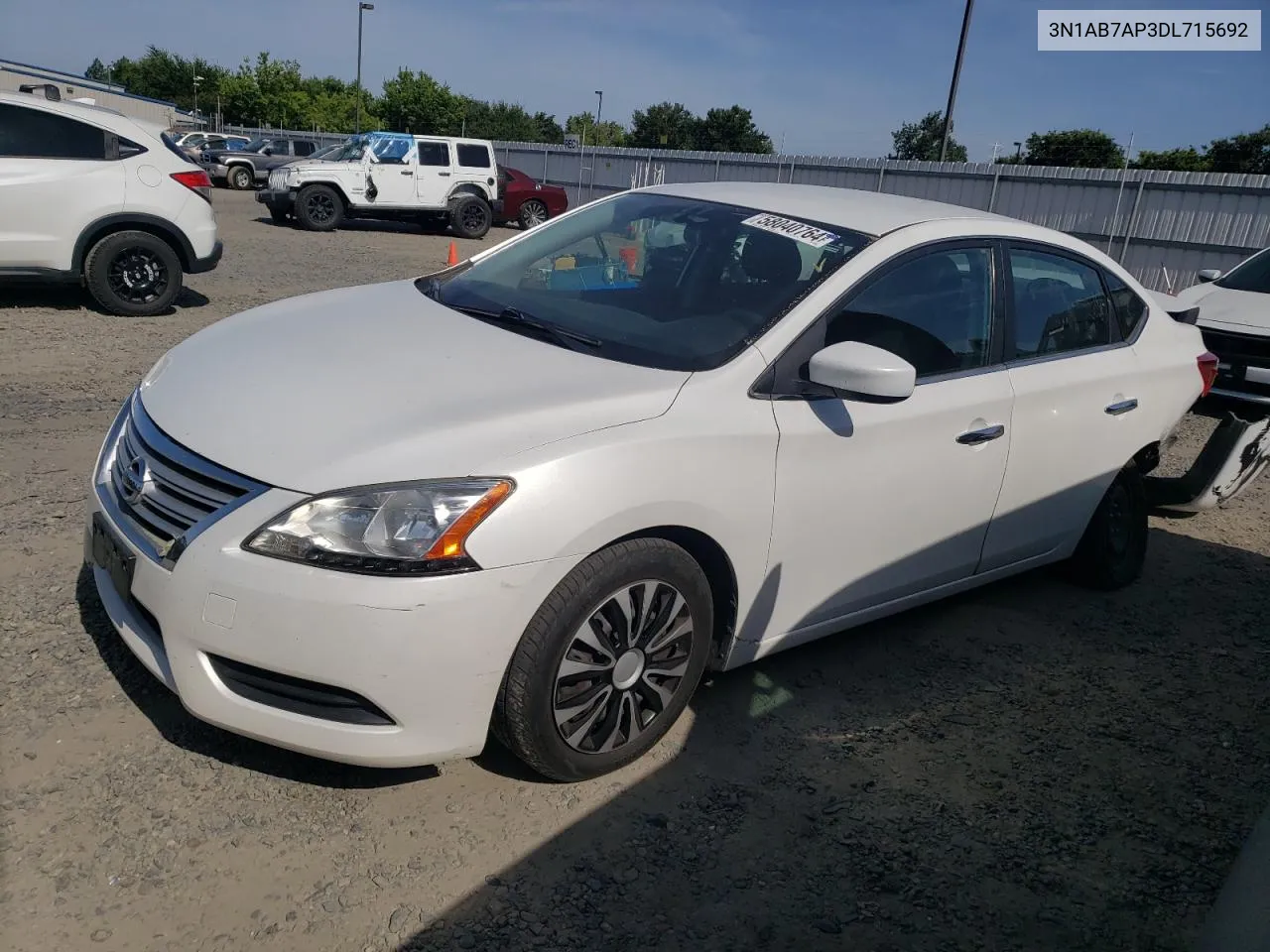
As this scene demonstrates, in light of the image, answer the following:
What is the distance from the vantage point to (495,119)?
3140 inches

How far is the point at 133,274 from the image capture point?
8750 mm

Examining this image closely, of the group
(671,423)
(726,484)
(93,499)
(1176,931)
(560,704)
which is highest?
(671,423)

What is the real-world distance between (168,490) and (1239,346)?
28.0 ft

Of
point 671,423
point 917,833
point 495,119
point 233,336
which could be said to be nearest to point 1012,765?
point 917,833

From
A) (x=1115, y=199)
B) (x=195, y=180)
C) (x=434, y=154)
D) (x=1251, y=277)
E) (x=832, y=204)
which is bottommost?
(x=195, y=180)

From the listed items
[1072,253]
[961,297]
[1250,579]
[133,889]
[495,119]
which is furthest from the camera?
[495,119]

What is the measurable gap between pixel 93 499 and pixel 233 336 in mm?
690

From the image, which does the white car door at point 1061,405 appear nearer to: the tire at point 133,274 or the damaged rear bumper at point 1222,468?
the damaged rear bumper at point 1222,468

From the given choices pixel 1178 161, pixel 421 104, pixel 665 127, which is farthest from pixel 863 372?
pixel 665 127

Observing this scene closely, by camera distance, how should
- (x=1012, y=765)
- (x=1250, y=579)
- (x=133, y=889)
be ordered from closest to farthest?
(x=133, y=889) → (x=1012, y=765) → (x=1250, y=579)

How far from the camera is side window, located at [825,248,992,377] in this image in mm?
3388

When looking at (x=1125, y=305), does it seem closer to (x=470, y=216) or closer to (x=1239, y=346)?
(x=1239, y=346)

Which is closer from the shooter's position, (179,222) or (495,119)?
(179,222)

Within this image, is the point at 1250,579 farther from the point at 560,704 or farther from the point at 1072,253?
the point at 560,704
